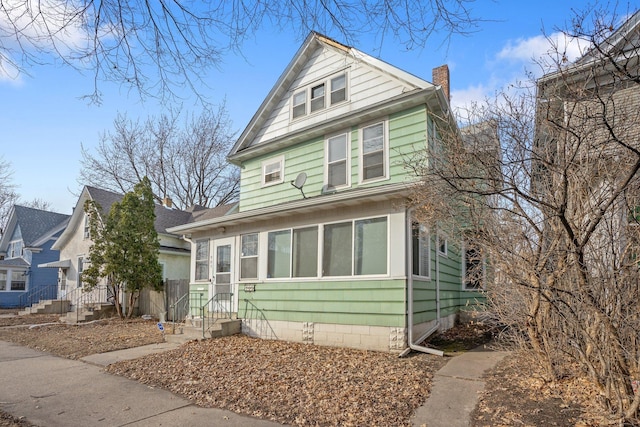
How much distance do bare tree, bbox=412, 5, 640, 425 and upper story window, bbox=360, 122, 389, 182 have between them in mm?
3881

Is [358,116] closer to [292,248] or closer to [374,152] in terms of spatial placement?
[374,152]

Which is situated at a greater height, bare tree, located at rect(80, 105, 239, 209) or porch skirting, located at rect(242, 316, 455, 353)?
bare tree, located at rect(80, 105, 239, 209)

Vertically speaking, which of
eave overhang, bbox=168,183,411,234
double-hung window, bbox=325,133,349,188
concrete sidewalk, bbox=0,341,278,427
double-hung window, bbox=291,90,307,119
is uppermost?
double-hung window, bbox=291,90,307,119

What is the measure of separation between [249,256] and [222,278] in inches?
49.4

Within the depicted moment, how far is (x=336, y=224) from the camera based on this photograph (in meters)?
9.19

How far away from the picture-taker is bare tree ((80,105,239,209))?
26594mm

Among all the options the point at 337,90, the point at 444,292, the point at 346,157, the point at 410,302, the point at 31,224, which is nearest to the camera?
the point at 410,302

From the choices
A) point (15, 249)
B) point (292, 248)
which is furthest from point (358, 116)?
point (15, 249)

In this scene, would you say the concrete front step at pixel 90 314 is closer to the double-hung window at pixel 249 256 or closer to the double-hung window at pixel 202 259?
the double-hung window at pixel 202 259

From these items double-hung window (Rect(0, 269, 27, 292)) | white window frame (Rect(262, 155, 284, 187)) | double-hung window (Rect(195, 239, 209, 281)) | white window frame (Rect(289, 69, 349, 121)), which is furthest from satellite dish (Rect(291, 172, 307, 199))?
double-hung window (Rect(0, 269, 27, 292))

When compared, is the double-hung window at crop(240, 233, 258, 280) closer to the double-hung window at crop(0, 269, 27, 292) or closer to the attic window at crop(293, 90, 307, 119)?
the attic window at crop(293, 90, 307, 119)

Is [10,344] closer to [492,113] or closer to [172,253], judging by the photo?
[172,253]

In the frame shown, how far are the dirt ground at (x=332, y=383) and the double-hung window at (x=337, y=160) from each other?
423 centimetres

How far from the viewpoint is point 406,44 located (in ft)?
12.4
